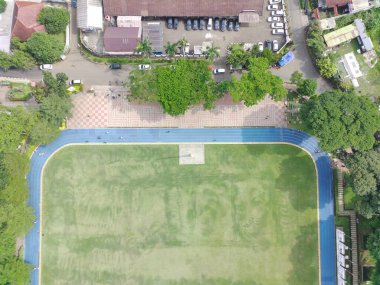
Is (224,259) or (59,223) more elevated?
(59,223)

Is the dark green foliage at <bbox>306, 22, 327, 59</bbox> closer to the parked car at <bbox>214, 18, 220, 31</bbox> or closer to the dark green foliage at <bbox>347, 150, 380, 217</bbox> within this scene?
the parked car at <bbox>214, 18, 220, 31</bbox>

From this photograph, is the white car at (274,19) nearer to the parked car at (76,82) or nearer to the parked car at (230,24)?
the parked car at (230,24)

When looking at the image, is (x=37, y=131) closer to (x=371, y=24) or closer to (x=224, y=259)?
(x=224, y=259)

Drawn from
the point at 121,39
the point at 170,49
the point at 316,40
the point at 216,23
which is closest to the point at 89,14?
the point at 121,39

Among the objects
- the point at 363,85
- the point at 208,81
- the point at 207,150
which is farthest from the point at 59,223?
the point at 363,85

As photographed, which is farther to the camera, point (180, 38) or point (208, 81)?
point (180, 38)

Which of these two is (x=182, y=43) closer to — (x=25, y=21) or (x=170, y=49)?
(x=170, y=49)

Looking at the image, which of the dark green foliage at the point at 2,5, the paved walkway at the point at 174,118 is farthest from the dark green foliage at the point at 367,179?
the dark green foliage at the point at 2,5
